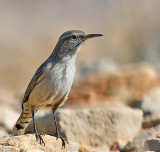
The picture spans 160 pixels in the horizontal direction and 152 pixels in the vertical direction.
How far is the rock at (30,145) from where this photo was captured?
696 cm

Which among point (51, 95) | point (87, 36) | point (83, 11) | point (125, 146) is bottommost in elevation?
point (125, 146)

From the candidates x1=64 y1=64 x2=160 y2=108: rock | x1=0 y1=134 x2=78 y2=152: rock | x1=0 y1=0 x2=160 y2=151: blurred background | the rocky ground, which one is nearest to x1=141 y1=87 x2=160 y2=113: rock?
the rocky ground

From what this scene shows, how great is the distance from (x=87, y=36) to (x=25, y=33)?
29.0 m

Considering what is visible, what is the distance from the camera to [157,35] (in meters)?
28.7

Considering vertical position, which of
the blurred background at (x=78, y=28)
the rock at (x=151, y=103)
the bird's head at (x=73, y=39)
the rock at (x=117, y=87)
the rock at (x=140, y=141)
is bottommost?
the rock at (x=140, y=141)

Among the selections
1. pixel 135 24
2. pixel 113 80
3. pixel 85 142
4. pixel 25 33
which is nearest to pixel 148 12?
pixel 135 24

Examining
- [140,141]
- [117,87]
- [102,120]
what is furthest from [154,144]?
[117,87]

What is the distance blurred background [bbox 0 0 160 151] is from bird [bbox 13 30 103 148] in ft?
10.5

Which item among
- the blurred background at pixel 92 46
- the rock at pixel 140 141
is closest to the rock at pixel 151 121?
the rock at pixel 140 141

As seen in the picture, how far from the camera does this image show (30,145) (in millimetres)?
7336

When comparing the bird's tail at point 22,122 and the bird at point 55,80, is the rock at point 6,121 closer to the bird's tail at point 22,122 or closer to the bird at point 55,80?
the bird's tail at point 22,122

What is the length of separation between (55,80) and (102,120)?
203cm

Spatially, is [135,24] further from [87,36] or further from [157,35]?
[87,36]

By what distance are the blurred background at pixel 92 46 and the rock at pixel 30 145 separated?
4008mm
